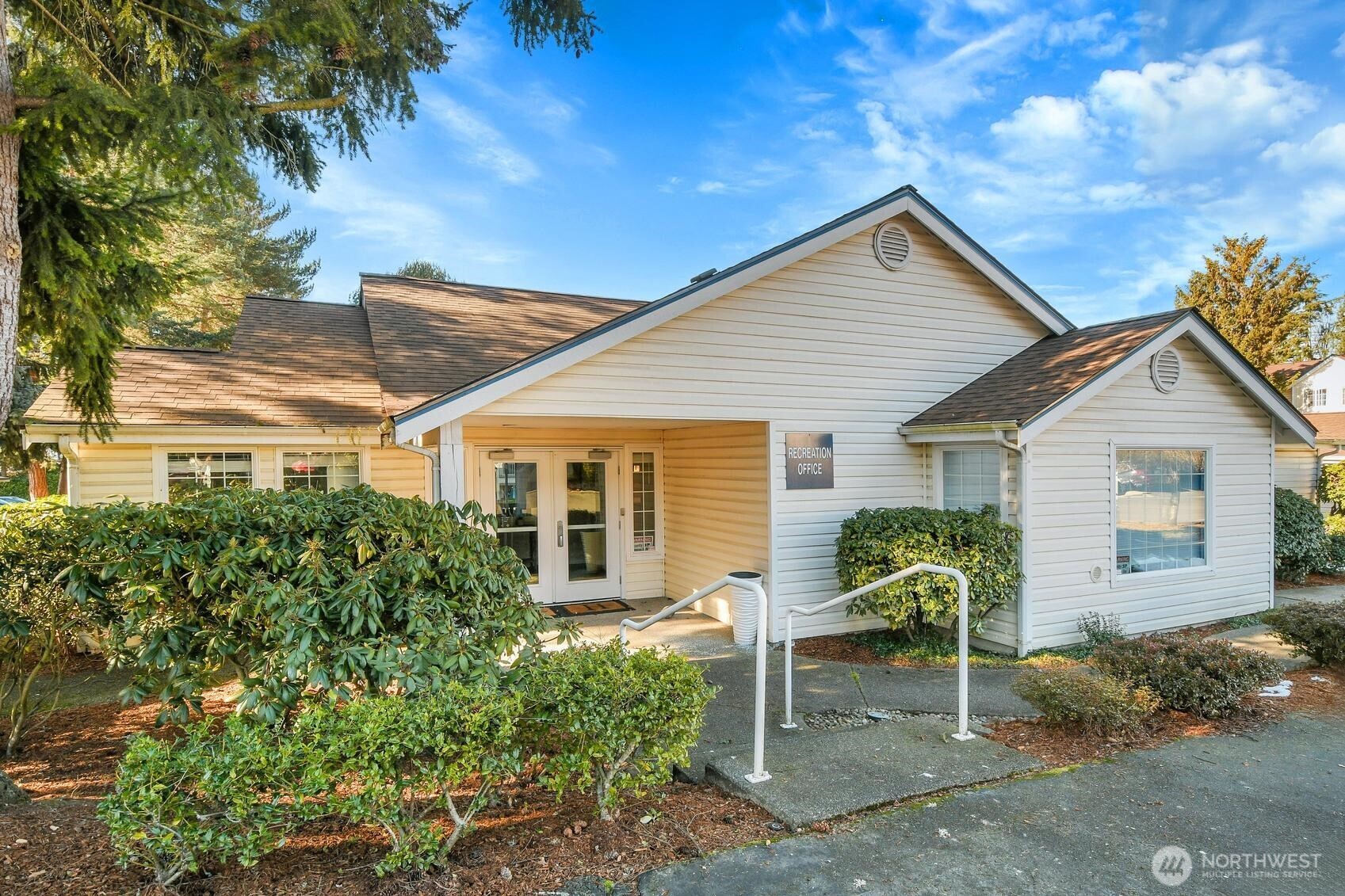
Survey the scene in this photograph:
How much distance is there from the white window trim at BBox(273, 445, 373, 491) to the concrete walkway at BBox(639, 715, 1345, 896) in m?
6.50

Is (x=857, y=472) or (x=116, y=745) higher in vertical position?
(x=857, y=472)

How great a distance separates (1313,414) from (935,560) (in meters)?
35.3

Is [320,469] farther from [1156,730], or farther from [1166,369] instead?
[1166,369]

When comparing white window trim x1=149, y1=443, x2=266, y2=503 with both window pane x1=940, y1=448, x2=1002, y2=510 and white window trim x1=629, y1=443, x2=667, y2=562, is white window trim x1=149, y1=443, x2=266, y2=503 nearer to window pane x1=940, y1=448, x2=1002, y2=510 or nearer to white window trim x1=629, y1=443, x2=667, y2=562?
white window trim x1=629, y1=443, x2=667, y2=562

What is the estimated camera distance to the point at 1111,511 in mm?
7645

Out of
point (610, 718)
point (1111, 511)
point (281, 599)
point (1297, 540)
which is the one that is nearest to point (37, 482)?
point (281, 599)

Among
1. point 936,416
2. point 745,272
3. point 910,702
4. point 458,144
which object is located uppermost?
point 458,144

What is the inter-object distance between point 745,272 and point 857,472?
109 inches

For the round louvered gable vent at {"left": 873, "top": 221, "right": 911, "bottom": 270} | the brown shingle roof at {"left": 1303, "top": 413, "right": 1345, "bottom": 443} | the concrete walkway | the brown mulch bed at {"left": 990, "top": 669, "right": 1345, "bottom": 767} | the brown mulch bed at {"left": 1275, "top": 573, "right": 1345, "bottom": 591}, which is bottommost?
the brown mulch bed at {"left": 1275, "top": 573, "right": 1345, "bottom": 591}

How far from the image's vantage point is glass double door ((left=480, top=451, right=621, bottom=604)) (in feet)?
30.6

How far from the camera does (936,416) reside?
7961 millimetres

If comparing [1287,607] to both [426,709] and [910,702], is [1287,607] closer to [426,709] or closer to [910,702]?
[910,702]

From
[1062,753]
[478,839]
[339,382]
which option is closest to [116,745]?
[478,839]

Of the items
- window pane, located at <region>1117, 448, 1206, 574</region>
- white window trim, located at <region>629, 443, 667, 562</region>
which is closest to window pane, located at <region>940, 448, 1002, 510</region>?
window pane, located at <region>1117, 448, 1206, 574</region>
